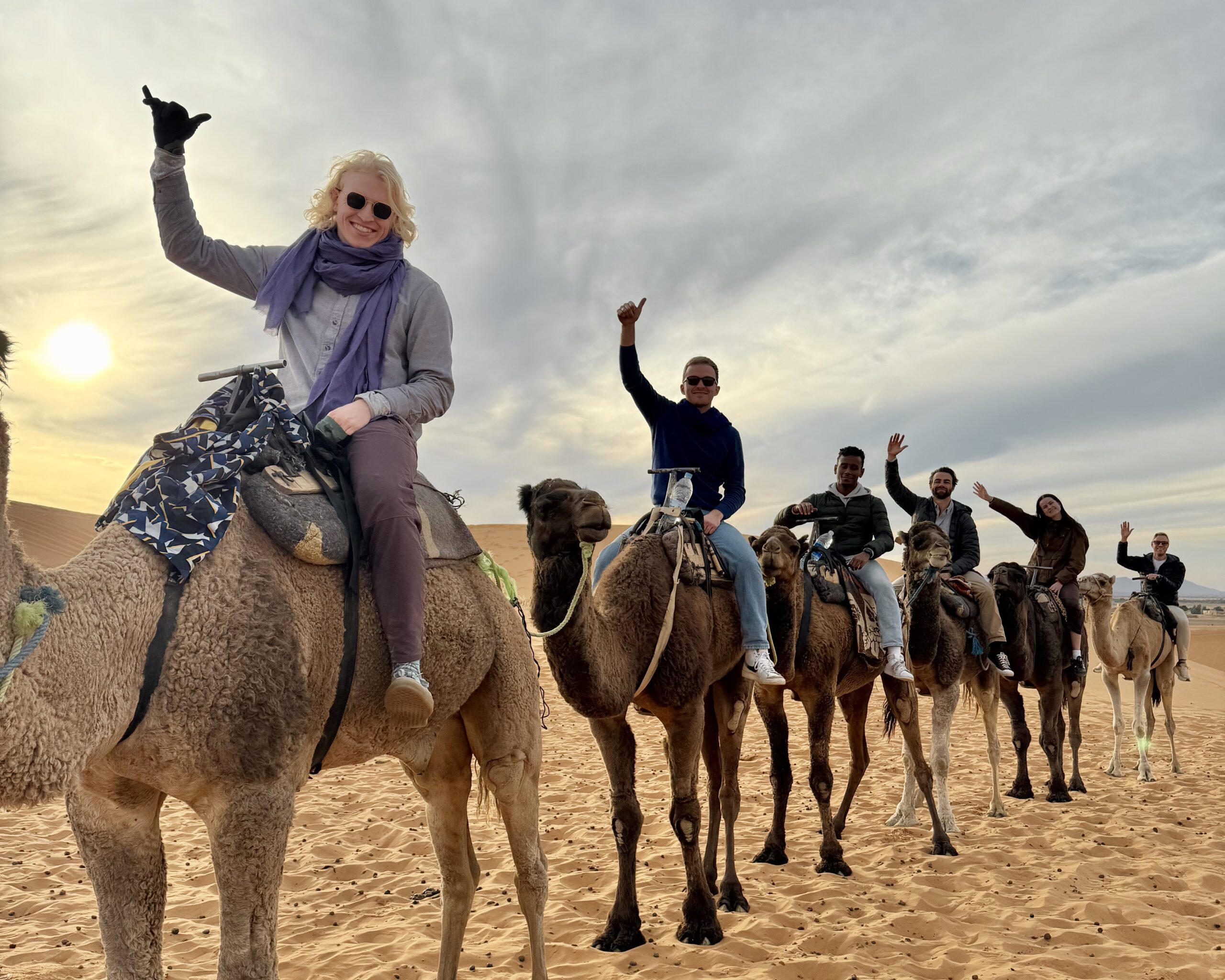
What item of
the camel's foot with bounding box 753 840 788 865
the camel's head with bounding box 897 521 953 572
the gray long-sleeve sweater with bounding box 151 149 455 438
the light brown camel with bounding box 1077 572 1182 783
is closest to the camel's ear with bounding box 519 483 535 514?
the gray long-sleeve sweater with bounding box 151 149 455 438

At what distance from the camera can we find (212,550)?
2463 millimetres

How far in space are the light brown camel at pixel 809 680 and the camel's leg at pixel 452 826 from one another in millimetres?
2888

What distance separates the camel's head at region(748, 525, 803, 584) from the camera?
19.7 ft

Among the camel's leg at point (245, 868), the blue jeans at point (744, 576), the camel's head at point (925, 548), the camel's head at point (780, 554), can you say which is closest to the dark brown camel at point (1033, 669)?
the camel's head at point (925, 548)

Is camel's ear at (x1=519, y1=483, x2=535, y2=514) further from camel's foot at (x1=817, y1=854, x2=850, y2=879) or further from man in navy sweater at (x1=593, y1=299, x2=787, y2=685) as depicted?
camel's foot at (x1=817, y1=854, x2=850, y2=879)

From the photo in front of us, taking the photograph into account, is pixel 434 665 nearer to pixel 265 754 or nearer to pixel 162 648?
pixel 265 754

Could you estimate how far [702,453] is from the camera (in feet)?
19.3

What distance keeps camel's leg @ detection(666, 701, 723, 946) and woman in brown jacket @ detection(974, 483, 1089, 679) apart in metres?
7.79

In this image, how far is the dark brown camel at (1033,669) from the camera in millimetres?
9867

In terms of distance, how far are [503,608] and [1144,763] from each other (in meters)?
11.3

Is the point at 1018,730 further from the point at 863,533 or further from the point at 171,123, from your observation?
the point at 171,123

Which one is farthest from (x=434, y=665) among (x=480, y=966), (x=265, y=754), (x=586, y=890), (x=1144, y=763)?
(x=1144, y=763)

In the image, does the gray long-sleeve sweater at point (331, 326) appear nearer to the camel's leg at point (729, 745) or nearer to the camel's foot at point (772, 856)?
the camel's leg at point (729, 745)

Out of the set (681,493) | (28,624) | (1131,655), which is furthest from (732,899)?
(1131,655)
